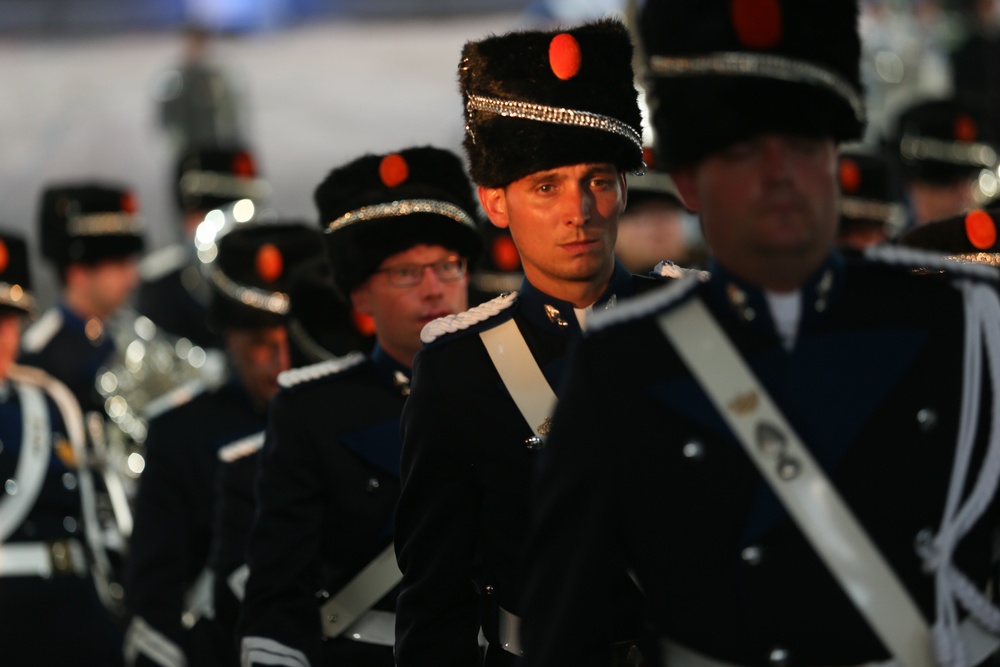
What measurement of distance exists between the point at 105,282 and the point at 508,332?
295 inches

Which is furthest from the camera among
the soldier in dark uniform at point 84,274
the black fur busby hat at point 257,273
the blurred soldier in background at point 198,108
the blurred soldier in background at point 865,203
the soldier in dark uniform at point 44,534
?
the blurred soldier in background at point 198,108

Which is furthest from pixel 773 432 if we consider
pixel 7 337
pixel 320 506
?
pixel 7 337

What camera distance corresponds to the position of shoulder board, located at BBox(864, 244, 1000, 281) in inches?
122

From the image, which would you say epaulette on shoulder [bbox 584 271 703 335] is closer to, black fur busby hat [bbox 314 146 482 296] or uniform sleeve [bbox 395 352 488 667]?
uniform sleeve [bbox 395 352 488 667]

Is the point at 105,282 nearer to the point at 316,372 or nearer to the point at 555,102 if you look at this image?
the point at 316,372

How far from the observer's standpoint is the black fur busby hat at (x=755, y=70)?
9.92 ft

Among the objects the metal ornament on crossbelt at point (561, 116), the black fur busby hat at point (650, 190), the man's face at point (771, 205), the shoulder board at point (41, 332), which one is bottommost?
the shoulder board at point (41, 332)

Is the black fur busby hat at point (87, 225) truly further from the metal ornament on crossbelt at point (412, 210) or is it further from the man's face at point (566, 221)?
the man's face at point (566, 221)

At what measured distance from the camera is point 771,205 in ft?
9.58

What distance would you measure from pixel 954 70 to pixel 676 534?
11.8 meters

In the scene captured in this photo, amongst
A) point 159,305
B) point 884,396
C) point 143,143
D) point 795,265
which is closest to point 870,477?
point 884,396

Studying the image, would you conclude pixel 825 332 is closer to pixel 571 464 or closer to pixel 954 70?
pixel 571 464

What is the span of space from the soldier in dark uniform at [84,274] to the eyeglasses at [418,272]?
5.13 metres

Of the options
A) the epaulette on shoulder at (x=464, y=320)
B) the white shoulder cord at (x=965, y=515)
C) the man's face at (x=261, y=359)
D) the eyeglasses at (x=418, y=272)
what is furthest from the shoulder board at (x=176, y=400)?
the white shoulder cord at (x=965, y=515)
